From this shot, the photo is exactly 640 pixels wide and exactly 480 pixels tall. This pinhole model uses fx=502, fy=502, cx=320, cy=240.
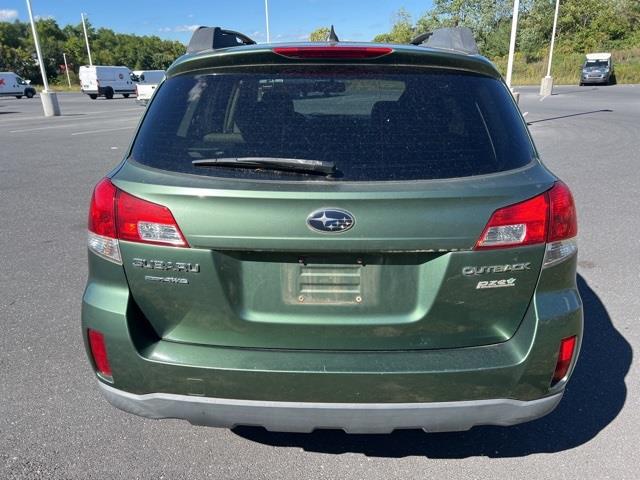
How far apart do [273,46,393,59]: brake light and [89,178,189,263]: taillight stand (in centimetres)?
81

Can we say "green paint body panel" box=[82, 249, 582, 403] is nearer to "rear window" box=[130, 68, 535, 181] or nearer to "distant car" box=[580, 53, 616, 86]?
"rear window" box=[130, 68, 535, 181]

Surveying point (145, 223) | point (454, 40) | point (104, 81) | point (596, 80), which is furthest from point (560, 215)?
point (596, 80)

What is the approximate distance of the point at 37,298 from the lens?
4.11 meters

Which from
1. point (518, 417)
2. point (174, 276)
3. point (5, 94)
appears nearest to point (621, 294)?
point (518, 417)

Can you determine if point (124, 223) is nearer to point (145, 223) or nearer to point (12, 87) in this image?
point (145, 223)

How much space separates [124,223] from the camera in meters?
1.94

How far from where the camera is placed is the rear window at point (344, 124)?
75.7 inches

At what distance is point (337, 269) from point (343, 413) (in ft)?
1.81

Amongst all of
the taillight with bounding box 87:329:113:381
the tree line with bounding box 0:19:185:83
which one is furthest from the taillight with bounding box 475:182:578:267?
the tree line with bounding box 0:19:185:83

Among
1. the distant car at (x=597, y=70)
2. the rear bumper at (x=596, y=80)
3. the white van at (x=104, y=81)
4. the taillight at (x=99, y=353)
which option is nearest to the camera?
the taillight at (x=99, y=353)

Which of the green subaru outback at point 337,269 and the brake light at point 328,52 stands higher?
the brake light at point 328,52

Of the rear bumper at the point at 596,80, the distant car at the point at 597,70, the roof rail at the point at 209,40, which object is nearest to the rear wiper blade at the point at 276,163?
the roof rail at the point at 209,40

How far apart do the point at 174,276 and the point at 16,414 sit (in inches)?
62.4

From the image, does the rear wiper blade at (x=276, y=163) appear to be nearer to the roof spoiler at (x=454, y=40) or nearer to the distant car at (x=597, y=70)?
the roof spoiler at (x=454, y=40)
